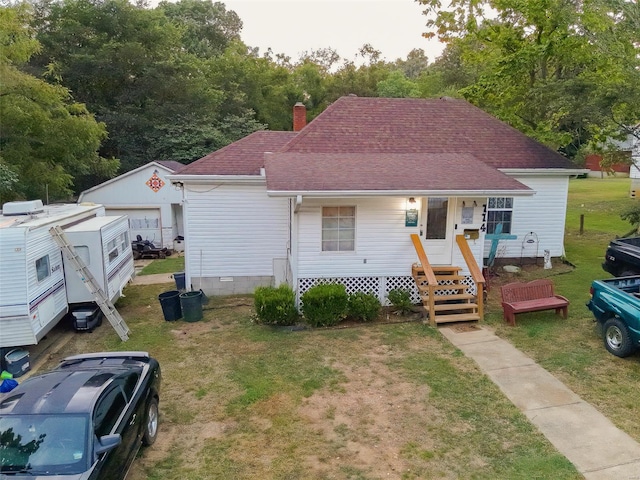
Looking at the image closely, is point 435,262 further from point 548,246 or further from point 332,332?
point 548,246

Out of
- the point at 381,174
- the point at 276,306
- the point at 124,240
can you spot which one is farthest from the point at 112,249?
the point at 381,174

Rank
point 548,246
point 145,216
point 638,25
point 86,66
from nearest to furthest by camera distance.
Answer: point 638,25 → point 548,246 → point 145,216 → point 86,66

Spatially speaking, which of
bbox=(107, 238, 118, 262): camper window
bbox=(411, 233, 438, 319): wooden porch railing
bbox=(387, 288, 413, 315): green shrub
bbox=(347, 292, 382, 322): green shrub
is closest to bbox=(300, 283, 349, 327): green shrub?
bbox=(347, 292, 382, 322): green shrub

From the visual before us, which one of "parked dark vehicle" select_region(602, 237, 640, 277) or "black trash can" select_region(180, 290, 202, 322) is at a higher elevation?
"parked dark vehicle" select_region(602, 237, 640, 277)

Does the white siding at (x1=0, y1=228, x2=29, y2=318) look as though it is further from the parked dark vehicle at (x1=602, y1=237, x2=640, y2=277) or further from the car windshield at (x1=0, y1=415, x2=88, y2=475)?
the parked dark vehicle at (x1=602, y1=237, x2=640, y2=277)

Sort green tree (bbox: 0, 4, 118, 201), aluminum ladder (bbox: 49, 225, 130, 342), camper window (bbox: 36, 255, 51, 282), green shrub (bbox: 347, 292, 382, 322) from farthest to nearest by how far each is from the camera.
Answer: green tree (bbox: 0, 4, 118, 201) < green shrub (bbox: 347, 292, 382, 322) < aluminum ladder (bbox: 49, 225, 130, 342) < camper window (bbox: 36, 255, 51, 282)

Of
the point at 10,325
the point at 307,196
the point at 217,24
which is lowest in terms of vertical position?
the point at 10,325

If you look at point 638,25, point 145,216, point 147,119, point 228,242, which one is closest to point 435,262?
point 228,242
